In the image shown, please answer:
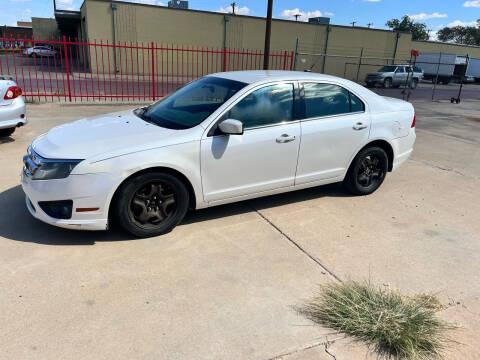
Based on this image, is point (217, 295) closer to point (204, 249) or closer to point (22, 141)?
point (204, 249)

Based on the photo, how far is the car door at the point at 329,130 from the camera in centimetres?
448

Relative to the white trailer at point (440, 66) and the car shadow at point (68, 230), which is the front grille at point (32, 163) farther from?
the white trailer at point (440, 66)

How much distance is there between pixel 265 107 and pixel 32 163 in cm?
240

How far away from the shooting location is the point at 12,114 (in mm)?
6641

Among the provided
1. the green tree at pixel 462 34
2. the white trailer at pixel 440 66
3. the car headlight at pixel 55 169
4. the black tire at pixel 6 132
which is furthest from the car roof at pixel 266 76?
the green tree at pixel 462 34

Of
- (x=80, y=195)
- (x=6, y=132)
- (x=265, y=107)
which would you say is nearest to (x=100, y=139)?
(x=80, y=195)

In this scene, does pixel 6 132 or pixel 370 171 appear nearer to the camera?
pixel 370 171

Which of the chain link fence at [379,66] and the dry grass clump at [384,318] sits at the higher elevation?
the chain link fence at [379,66]

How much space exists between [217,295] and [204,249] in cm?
74

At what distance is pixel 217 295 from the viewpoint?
3033mm

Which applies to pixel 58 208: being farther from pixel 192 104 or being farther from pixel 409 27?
pixel 409 27

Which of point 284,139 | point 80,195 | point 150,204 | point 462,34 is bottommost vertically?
point 150,204

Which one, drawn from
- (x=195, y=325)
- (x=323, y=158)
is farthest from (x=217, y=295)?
(x=323, y=158)

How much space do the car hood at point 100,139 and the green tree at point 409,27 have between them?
73324 mm
